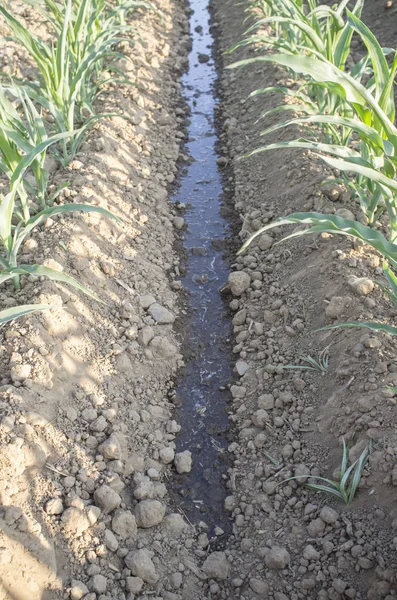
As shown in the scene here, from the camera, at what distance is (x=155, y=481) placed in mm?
1971

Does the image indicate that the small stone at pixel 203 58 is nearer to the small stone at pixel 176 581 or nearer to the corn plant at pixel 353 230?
the corn plant at pixel 353 230

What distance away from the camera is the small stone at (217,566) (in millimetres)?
1726

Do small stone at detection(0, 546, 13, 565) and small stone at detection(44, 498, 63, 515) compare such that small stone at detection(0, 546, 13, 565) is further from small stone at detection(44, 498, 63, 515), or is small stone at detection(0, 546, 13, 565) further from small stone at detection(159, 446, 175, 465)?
small stone at detection(159, 446, 175, 465)

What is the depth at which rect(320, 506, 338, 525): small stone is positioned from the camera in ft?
5.60

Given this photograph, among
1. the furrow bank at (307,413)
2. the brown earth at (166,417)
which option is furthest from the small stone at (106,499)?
the furrow bank at (307,413)

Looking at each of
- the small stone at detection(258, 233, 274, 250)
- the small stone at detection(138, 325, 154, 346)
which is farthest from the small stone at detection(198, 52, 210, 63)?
the small stone at detection(138, 325, 154, 346)

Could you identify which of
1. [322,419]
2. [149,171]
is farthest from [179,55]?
[322,419]

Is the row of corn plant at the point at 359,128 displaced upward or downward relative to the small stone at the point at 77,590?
upward

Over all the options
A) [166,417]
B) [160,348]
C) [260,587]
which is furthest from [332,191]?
[260,587]

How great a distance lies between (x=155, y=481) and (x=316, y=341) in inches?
34.8

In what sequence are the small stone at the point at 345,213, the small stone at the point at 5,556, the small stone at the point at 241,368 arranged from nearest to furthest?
the small stone at the point at 5,556, the small stone at the point at 241,368, the small stone at the point at 345,213

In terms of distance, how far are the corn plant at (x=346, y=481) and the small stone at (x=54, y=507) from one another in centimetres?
83

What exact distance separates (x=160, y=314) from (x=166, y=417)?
0.52 metres

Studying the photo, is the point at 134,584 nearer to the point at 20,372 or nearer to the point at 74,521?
the point at 74,521
